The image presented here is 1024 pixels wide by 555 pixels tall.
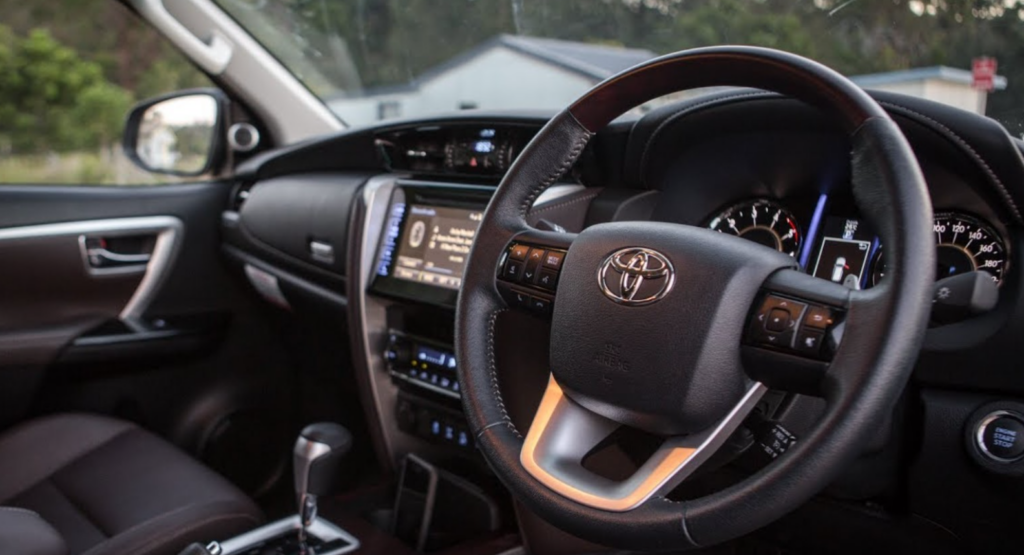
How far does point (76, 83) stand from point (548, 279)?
2232 mm

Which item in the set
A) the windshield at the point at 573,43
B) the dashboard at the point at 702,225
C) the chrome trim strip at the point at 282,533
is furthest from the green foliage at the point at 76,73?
the chrome trim strip at the point at 282,533

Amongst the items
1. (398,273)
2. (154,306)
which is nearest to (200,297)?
(154,306)

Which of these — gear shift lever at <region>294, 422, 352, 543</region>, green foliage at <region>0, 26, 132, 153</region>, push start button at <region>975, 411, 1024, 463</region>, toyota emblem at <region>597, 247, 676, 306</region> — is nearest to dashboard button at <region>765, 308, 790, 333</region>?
toyota emblem at <region>597, 247, 676, 306</region>

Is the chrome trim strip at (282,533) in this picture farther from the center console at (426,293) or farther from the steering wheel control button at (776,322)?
the steering wheel control button at (776,322)

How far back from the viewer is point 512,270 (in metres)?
1.17

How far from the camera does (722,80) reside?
1.04m

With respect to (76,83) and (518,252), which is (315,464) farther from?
(76,83)

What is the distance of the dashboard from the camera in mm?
1147

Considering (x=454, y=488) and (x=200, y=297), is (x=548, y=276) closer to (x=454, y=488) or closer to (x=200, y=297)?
(x=454, y=488)

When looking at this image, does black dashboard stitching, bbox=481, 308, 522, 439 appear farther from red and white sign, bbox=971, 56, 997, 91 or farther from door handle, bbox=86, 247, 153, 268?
door handle, bbox=86, 247, 153, 268

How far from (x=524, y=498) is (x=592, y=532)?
10 centimetres

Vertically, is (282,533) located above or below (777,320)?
below

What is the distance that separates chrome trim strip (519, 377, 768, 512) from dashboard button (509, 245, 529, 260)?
17 cm

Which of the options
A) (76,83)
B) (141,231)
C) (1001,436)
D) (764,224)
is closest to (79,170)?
(141,231)
